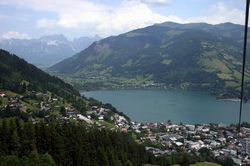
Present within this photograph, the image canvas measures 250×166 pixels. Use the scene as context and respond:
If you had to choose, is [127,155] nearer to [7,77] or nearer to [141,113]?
[7,77]

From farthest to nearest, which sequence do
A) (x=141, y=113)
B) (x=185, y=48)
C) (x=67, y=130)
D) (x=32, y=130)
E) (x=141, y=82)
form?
(x=185, y=48) → (x=141, y=82) → (x=141, y=113) → (x=67, y=130) → (x=32, y=130)

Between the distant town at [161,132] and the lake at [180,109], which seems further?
the lake at [180,109]

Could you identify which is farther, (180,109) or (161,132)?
(180,109)

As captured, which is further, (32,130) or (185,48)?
(185,48)

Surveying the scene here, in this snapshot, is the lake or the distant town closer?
the distant town

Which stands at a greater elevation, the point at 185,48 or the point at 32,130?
the point at 185,48

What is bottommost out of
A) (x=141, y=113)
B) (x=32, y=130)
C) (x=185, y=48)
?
(x=141, y=113)

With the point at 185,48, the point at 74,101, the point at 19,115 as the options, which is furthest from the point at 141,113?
the point at 185,48

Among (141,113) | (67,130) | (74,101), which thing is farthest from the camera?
(141,113)
